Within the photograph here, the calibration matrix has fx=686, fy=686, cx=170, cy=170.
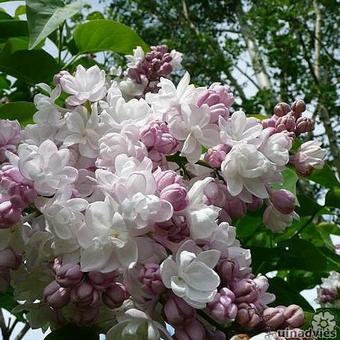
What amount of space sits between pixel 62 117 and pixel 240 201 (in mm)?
249

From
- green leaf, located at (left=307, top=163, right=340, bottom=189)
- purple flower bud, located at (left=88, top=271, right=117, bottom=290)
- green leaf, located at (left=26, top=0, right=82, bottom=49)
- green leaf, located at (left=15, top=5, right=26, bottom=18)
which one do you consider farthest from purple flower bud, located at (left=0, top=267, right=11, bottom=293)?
green leaf, located at (left=15, top=5, right=26, bottom=18)

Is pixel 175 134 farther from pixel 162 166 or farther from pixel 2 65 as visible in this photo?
pixel 2 65

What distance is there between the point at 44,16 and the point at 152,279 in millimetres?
440

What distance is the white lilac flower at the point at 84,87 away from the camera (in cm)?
85

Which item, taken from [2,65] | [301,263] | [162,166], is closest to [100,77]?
[162,166]

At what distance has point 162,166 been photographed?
0.78 metres

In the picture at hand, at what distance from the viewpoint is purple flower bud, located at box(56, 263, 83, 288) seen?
2.18ft

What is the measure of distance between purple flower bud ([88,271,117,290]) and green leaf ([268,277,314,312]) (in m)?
0.48

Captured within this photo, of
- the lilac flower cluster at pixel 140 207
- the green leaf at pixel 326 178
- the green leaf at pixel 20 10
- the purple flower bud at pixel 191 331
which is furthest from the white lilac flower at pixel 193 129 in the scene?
the green leaf at pixel 20 10

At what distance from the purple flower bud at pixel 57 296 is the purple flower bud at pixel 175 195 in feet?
0.44

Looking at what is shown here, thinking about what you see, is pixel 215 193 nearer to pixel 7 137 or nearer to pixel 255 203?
pixel 255 203

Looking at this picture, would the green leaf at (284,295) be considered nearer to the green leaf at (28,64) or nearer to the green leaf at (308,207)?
the green leaf at (308,207)

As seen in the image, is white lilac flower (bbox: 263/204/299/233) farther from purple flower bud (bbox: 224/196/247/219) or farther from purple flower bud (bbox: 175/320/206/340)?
purple flower bud (bbox: 175/320/206/340)

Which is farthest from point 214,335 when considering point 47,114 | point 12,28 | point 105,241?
point 12,28
